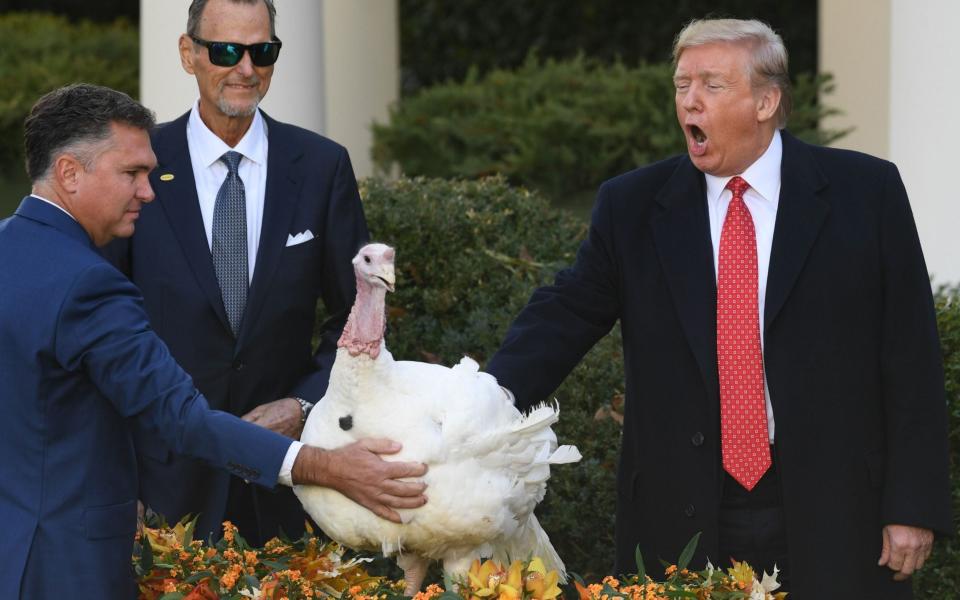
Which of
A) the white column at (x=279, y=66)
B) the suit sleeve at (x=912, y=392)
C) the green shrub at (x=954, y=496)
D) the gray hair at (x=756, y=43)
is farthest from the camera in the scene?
the white column at (x=279, y=66)

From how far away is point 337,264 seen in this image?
4.60 metres

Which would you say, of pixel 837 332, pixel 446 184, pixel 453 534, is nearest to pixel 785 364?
pixel 837 332

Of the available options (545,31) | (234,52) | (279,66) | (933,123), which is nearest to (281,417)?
(234,52)

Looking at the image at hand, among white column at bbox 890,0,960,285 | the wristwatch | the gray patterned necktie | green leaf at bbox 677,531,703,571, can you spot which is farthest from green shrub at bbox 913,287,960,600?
the gray patterned necktie

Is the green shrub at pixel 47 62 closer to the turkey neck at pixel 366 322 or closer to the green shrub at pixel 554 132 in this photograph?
the green shrub at pixel 554 132

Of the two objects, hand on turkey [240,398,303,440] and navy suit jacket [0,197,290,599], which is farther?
hand on turkey [240,398,303,440]

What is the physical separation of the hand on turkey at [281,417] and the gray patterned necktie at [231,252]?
0.82 feet

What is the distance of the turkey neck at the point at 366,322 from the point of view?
3.84 meters

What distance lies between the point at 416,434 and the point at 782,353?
100cm

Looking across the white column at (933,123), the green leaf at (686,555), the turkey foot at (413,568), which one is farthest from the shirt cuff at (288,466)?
the white column at (933,123)

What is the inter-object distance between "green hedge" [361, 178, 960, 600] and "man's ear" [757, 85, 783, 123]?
5.31ft

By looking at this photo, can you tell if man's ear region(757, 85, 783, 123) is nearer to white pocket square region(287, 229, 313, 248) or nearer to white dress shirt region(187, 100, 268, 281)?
white pocket square region(287, 229, 313, 248)

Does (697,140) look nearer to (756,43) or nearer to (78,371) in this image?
(756,43)

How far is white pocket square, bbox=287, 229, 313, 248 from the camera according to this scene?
4.52m
